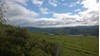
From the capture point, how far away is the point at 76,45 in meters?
4.34

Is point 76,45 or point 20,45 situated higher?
point 20,45

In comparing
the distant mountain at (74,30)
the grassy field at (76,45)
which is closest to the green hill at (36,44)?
the grassy field at (76,45)

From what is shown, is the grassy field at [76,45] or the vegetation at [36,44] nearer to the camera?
the vegetation at [36,44]

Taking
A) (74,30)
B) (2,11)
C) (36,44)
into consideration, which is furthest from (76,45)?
(2,11)

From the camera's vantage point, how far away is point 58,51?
3566 millimetres

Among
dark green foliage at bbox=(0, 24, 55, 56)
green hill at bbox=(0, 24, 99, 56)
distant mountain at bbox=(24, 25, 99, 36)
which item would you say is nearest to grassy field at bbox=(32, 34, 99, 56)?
green hill at bbox=(0, 24, 99, 56)

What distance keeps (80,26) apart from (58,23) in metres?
0.51

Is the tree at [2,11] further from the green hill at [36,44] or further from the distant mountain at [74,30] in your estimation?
the distant mountain at [74,30]

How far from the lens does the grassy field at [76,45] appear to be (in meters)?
4.11

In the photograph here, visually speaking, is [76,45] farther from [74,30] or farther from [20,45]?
[20,45]

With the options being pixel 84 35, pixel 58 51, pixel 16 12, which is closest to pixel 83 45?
pixel 84 35

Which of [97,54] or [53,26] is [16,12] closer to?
[53,26]

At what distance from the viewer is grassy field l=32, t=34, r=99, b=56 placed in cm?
411

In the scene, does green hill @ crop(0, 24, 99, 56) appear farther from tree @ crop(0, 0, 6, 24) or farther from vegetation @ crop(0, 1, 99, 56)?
tree @ crop(0, 0, 6, 24)
